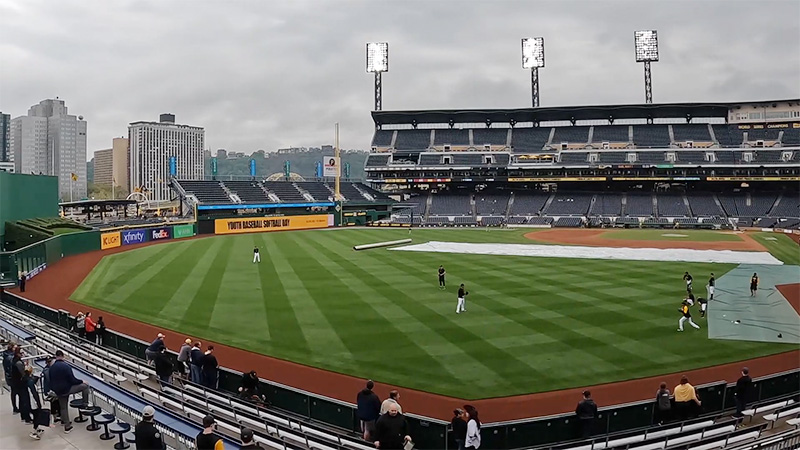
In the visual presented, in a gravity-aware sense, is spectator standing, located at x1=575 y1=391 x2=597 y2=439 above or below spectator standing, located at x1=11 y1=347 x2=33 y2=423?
below

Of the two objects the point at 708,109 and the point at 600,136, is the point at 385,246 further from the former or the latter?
the point at 708,109

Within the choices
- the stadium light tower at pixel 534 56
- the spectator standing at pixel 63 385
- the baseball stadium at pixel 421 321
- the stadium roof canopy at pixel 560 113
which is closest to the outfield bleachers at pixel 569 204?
the baseball stadium at pixel 421 321

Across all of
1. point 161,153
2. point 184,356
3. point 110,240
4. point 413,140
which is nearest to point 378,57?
point 413,140

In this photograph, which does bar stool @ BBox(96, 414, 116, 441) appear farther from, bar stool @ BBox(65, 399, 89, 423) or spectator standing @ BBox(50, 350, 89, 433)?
spectator standing @ BBox(50, 350, 89, 433)

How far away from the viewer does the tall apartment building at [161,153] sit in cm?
16650

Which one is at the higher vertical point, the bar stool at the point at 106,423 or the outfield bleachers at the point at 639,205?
the outfield bleachers at the point at 639,205

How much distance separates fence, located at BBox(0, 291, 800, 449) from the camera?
9398 mm

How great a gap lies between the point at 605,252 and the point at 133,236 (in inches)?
1717

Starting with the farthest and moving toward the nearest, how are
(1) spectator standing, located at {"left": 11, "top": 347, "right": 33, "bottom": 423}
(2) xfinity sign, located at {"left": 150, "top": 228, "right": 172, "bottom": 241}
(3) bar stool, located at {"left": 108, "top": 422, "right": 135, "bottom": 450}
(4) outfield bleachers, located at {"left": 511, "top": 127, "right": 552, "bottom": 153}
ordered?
(4) outfield bleachers, located at {"left": 511, "top": 127, "right": 552, "bottom": 153}, (2) xfinity sign, located at {"left": 150, "top": 228, "right": 172, "bottom": 241}, (1) spectator standing, located at {"left": 11, "top": 347, "right": 33, "bottom": 423}, (3) bar stool, located at {"left": 108, "top": 422, "right": 135, "bottom": 450}

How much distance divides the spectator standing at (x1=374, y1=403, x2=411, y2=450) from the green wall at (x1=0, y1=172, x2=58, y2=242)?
38427mm

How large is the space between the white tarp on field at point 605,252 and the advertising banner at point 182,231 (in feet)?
91.7

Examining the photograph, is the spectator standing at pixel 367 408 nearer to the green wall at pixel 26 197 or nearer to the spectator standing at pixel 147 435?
the spectator standing at pixel 147 435

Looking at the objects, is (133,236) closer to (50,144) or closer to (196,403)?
(196,403)

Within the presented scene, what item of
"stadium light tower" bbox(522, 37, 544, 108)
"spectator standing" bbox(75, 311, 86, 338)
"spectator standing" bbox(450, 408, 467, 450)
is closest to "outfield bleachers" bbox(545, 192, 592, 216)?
"stadium light tower" bbox(522, 37, 544, 108)
